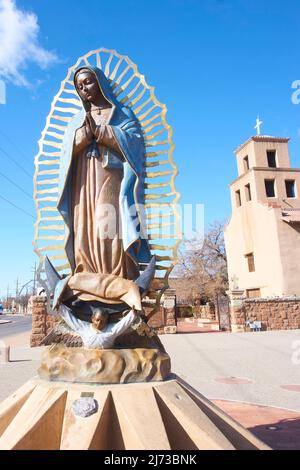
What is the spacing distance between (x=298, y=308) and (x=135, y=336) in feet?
59.8

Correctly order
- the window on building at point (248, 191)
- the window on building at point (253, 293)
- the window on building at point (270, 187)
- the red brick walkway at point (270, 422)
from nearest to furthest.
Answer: the red brick walkway at point (270, 422)
the window on building at point (253, 293)
the window on building at point (270, 187)
the window on building at point (248, 191)

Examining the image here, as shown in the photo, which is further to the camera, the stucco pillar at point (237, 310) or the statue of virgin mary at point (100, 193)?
the stucco pillar at point (237, 310)

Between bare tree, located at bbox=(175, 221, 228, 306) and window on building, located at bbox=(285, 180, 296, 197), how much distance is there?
9.98m

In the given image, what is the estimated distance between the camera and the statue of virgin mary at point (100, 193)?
377cm

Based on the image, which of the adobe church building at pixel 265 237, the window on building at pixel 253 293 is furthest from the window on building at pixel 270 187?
the window on building at pixel 253 293

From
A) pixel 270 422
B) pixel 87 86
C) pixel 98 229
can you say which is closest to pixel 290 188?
pixel 270 422

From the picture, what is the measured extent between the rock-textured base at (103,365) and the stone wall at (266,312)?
16.0m

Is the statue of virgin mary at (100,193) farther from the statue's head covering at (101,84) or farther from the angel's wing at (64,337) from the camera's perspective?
the angel's wing at (64,337)

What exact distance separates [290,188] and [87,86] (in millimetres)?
26801

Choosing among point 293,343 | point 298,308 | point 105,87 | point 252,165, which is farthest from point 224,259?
point 105,87

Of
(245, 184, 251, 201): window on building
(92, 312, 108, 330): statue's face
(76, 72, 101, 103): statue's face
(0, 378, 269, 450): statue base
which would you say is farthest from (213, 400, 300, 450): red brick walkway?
(245, 184, 251, 201): window on building

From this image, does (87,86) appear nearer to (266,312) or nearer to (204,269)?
(266,312)

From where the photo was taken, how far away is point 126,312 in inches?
140

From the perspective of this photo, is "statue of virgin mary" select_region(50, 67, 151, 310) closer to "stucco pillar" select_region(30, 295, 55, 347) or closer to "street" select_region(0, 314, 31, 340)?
"stucco pillar" select_region(30, 295, 55, 347)
